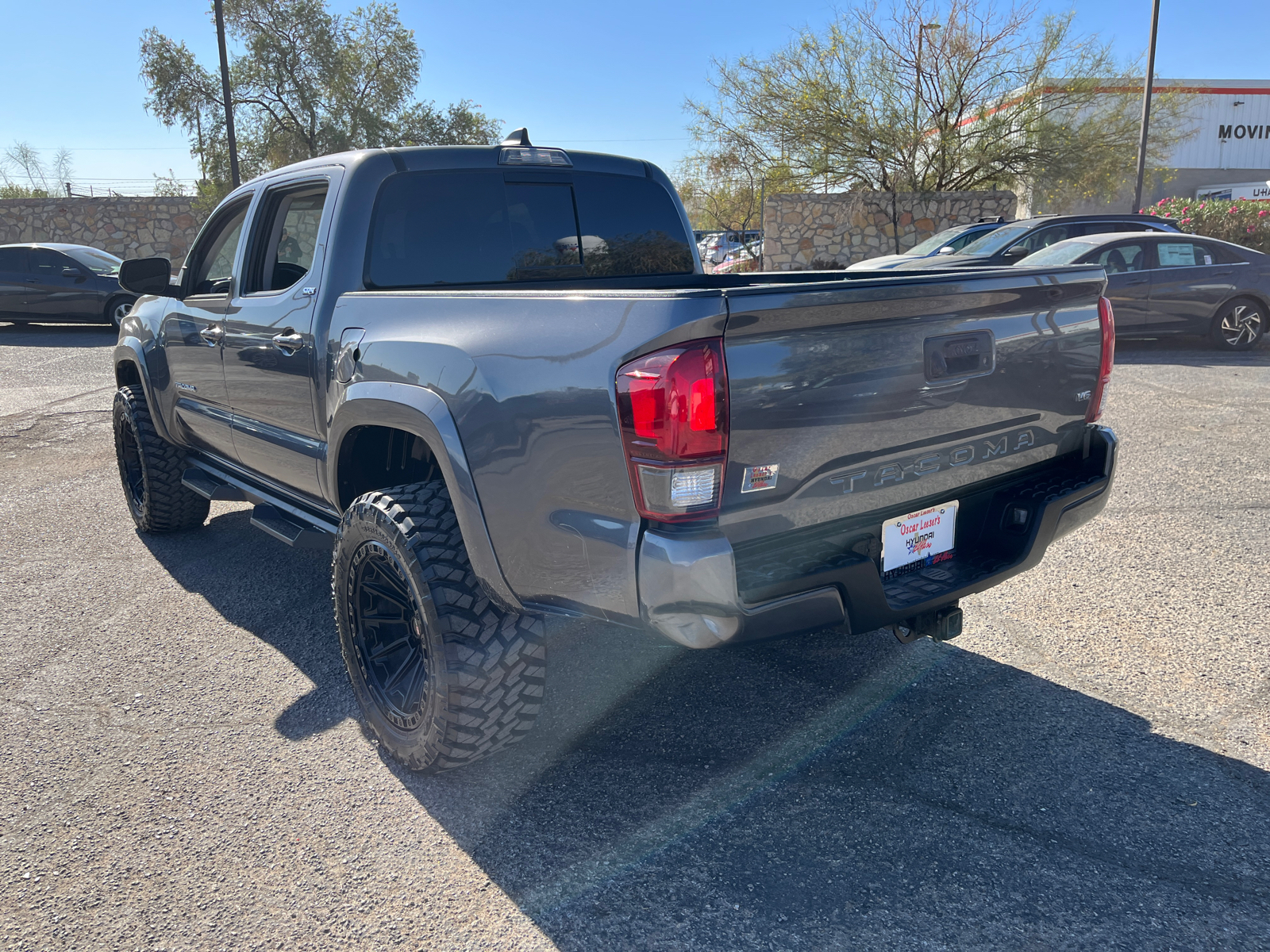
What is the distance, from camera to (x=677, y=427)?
2133 millimetres

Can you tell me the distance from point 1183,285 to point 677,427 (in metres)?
11.2

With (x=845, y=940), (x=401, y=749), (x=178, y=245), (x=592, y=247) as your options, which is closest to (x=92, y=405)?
(x=592, y=247)

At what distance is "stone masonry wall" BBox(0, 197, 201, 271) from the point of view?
24.5 meters

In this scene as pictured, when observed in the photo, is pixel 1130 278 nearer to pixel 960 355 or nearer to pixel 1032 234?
pixel 1032 234

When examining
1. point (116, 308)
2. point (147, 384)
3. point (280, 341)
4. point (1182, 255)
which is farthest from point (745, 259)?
point (280, 341)

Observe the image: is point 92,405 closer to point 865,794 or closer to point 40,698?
point 40,698

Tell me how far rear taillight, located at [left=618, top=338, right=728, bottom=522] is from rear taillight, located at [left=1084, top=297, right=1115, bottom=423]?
1.65 m

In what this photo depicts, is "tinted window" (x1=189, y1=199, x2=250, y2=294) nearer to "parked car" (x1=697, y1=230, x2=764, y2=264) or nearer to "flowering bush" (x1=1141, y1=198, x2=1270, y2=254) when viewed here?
"flowering bush" (x1=1141, y1=198, x2=1270, y2=254)

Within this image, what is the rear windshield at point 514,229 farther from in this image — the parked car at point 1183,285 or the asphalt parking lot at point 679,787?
the parked car at point 1183,285

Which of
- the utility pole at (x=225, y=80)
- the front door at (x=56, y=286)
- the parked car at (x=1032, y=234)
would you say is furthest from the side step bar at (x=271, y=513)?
the utility pole at (x=225, y=80)

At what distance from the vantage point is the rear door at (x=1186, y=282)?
36.0 feet

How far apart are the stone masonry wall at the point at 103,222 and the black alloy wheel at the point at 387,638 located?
81.3 ft

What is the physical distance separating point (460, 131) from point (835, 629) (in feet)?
108

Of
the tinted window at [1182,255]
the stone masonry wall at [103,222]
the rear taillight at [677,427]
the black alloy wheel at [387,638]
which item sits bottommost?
the black alloy wheel at [387,638]
